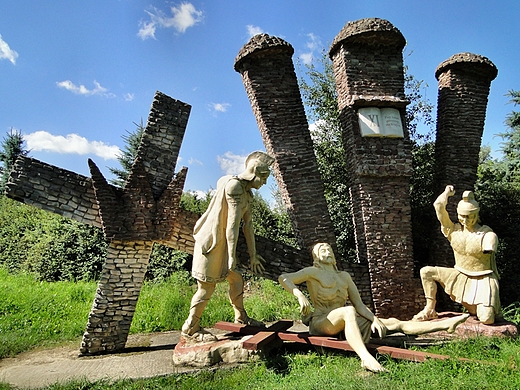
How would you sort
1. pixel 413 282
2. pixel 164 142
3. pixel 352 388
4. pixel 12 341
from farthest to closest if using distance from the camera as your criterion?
pixel 413 282 → pixel 164 142 → pixel 12 341 → pixel 352 388

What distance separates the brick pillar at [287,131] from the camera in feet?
24.0

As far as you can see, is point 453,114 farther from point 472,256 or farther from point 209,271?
point 209,271

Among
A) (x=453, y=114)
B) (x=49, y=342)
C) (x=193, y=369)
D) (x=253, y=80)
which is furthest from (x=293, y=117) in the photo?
(x=49, y=342)

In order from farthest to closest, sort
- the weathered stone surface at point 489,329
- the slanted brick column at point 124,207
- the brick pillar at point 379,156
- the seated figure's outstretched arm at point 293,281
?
the brick pillar at point 379,156
the slanted brick column at point 124,207
the weathered stone surface at point 489,329
the seated figure's outstretched arm at point 293,281

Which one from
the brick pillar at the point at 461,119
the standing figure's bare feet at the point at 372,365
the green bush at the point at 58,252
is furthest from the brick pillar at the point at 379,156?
the green bush at the point at 58,252

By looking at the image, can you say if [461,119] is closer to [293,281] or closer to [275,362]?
[293,281]

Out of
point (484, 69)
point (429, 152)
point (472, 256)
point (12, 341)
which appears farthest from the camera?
point (429, 152)

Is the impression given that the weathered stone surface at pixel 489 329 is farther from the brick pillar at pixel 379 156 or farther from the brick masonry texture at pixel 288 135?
the brick masonry texture at pixel 288 135

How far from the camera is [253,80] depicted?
750 centimetres

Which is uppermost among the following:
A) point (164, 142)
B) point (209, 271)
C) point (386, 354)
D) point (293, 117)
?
point (293, 117)

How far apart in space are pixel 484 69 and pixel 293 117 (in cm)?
434

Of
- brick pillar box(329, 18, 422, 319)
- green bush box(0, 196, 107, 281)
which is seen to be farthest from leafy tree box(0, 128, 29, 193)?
brick pillar box(329, 18, 422, 319)

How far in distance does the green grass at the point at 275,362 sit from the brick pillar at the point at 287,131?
218cm

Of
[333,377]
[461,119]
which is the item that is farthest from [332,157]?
[333,377]
